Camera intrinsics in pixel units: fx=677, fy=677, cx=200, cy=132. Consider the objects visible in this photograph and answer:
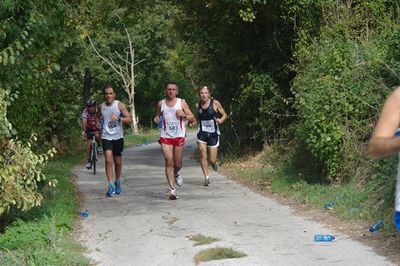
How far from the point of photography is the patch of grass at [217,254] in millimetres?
7270

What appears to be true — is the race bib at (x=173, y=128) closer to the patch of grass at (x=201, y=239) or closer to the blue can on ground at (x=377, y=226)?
the patch of grass at (x=201, y=239)

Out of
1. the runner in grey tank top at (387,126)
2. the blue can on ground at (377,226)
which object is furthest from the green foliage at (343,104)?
the runner in grey tank top at (387,126)

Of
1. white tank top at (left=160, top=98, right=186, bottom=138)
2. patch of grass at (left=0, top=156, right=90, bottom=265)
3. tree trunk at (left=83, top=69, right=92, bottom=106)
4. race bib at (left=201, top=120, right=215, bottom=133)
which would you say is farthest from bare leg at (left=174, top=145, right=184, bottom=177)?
tree trunk at (left=83, top=69, right=92, bottom=106)

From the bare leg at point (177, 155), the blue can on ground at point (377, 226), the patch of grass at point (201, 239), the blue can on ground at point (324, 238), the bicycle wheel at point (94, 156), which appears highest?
the bare leg at point (177, 155)

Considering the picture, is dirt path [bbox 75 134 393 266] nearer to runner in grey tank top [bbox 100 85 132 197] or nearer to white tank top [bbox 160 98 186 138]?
runner in grey tank top [bbox 100 85 132 197]

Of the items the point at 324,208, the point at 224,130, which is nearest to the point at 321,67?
the point at 324,208

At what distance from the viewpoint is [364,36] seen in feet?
45.2

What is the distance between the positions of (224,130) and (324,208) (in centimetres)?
1019

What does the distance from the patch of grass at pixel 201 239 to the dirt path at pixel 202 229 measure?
0.28 feet

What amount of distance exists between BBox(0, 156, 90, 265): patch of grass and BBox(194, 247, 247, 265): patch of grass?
3.93ft

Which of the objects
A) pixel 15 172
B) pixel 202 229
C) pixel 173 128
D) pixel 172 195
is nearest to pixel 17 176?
pixel 15 172

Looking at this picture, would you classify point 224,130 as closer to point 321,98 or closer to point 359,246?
point 321,98

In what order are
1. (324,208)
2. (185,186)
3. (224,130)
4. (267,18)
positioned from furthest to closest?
(224,130), (267,18), (185,186), (324,208)

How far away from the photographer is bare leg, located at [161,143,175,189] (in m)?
11.8
